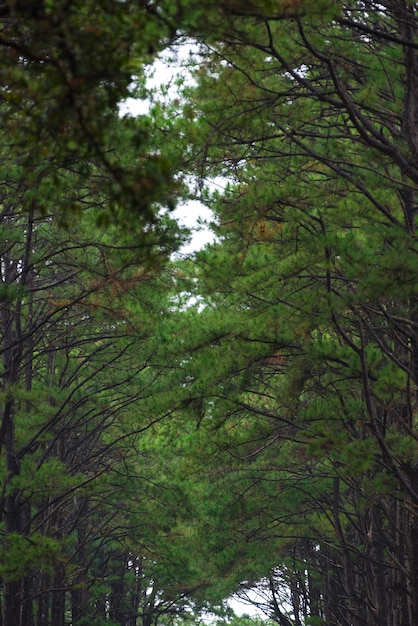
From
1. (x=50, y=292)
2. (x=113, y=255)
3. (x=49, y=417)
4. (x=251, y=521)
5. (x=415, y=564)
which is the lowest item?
(x=415, y=564)

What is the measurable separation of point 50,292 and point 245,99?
23.7 feet

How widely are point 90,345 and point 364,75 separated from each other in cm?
980

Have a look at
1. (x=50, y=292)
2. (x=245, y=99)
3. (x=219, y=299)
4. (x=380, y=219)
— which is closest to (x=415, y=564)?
(x=380, y=219)

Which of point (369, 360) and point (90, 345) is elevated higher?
point (90, 345)

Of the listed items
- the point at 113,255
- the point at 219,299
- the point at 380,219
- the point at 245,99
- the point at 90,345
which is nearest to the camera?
the point at 245,99

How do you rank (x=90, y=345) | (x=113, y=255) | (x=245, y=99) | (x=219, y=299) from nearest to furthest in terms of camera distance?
(x=245, y=99), (x=113, y=255), (x=219, y=299), (x=90, y=345)

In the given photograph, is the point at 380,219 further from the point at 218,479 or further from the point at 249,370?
the point at 218,479

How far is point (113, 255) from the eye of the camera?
11719mm

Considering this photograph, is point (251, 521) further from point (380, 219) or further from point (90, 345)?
point (380, 219)

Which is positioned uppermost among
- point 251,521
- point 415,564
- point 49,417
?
point 49,417

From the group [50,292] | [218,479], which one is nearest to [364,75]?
[50,292]

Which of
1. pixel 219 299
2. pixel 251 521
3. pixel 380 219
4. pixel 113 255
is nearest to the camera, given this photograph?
pixel 380 219

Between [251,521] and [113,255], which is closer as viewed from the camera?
[113,255]

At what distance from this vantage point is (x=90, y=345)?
17969mm
